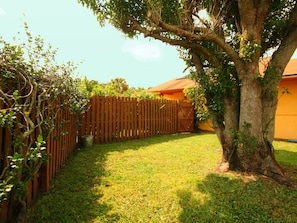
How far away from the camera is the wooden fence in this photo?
13.0 ft

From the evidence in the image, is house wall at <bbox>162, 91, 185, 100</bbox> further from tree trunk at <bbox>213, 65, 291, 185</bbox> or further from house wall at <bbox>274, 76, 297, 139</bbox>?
tree trunk at <bbox>213, 65, 291, 185</bbox>

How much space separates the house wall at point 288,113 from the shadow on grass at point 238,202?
23.9 feet

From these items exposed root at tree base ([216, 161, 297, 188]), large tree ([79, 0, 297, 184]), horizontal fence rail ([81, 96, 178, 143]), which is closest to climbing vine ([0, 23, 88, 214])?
large tree ([79, 0, 297, 184])

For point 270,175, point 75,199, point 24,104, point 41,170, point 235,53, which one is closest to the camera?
point 24,104

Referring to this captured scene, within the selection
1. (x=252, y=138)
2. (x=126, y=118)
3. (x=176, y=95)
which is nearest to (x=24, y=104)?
(x=252, y=138)

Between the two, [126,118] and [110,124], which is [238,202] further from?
[126,118]

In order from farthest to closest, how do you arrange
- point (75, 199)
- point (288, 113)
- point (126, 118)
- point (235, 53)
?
point (288, 113) → point (126, 118) → point (235, 53) → point (75, 199)

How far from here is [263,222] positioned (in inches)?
107

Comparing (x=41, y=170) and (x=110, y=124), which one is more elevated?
(x=110, y=124)

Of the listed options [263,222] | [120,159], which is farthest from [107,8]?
[263,222]

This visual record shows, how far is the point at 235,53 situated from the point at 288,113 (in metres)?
7.52

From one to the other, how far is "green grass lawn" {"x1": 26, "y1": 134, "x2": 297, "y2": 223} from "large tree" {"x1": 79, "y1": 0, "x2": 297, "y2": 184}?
26.1 inches

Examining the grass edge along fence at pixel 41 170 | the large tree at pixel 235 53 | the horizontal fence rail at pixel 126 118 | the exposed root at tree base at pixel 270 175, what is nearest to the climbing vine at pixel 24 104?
the grass edge along fence at pixel 41 170

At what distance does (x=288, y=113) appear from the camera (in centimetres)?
943
